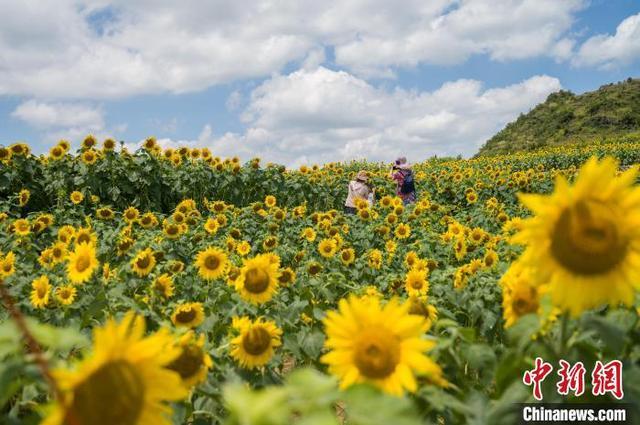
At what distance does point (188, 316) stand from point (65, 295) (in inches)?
61.2

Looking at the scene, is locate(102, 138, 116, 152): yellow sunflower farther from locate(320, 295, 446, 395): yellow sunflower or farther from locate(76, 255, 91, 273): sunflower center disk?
locate(320, 295, 446, 395): yellow sunflower

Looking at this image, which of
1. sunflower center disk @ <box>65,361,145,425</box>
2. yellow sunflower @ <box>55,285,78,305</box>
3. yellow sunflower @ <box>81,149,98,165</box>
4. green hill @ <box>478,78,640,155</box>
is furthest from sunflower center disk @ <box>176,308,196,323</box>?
green hill @ <box>478,78,640,155</box>

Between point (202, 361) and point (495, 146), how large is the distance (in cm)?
6154

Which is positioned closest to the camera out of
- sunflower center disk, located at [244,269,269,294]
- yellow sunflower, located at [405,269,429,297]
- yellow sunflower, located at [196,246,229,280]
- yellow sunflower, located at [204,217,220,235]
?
sunflower center disk, located at [244,269,269,294]

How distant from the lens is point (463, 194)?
1493 cm

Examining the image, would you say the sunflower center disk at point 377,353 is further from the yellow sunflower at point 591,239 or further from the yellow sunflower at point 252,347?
the yellow sunflower at point 252,347

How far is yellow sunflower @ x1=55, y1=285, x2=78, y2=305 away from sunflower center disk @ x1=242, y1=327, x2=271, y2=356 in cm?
203

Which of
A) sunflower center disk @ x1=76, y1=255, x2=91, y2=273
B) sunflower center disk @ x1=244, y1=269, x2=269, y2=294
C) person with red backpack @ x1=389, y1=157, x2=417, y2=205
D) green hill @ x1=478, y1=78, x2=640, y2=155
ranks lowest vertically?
sunflower center disk @ x1=244, y1=269, x2=269, y2=294

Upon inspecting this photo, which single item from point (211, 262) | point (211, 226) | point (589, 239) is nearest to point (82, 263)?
point (211, 262)

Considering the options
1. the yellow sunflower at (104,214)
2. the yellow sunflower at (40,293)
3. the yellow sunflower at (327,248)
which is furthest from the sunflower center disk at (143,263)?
the yellow sunflower at (104,214)

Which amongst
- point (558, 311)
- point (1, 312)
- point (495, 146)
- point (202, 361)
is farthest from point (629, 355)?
point (495, 146)

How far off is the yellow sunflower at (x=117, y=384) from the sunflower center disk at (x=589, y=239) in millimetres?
1137

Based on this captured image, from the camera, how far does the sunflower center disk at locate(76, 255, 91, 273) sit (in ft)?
13.4

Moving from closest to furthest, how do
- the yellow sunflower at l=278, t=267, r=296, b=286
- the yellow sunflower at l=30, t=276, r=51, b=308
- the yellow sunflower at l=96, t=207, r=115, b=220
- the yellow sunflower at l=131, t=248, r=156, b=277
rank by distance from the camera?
the yellow sunflower at l=30, t=276, r=51, b=308
the yellow sunflower at l=278, t=267, r=296, b=286
the yellow sunflower at l=131, t=248, r=156, b=277
the yellow sunflower at l=96, t=207, r=115, b=220
